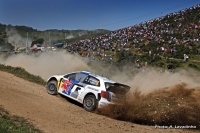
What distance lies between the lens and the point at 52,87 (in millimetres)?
12906

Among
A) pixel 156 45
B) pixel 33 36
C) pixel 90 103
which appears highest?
pixel 33 36

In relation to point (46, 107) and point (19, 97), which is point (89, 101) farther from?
point (19, 97)

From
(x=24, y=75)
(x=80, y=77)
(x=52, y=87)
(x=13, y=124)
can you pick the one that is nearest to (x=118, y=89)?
(x=80, y=77)

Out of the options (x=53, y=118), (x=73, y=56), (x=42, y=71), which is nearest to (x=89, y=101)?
(x=53, y=118)

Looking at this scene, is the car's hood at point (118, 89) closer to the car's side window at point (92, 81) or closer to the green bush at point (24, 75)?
the car's side window at point (92, 81)

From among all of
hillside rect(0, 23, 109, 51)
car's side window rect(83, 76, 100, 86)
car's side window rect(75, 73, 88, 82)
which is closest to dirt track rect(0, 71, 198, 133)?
car's side window rect(83, 76, 100, 86)

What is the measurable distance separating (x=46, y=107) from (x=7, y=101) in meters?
1.34

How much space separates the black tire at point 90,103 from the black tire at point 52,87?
221 cm

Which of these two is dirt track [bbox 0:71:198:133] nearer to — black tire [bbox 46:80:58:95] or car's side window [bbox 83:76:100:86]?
car's side window [bbox 83:76:100:86]

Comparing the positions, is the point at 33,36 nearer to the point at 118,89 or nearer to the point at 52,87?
the point at 52,87

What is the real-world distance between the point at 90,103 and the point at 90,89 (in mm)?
564

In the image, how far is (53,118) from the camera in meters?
8.62

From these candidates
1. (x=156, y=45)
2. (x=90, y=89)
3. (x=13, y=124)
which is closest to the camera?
(x=13, y=124)

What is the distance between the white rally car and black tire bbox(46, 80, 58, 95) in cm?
6
